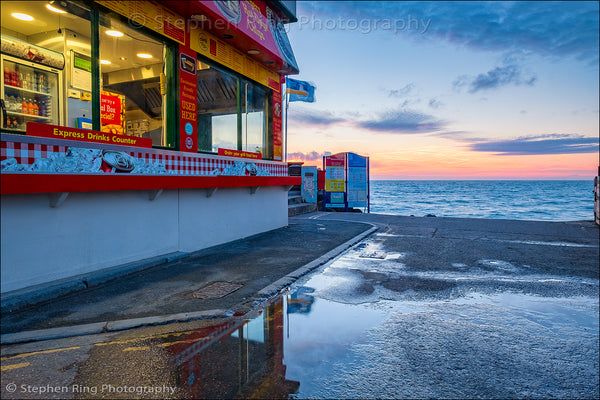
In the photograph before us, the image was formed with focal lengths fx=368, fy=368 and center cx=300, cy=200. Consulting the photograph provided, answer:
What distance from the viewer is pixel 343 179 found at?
1920 cm

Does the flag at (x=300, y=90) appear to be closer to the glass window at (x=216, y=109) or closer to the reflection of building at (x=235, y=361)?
the glass window at (x=216, y=109)

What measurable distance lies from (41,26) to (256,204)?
6.38 meters

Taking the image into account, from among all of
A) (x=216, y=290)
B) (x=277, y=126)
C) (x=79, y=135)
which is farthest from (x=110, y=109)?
(x=277, y=126)

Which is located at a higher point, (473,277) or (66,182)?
(66,182)

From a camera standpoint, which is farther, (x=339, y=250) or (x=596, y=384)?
(x=339, y=250)

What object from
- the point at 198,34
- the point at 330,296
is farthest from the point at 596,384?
the point at 198,34

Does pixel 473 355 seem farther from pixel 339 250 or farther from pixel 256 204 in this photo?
pixel 256 204

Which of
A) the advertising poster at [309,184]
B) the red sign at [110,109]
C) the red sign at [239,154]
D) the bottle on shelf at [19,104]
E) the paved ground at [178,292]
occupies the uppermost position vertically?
the red sign at [110,109]

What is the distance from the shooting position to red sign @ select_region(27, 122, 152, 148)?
5242mm

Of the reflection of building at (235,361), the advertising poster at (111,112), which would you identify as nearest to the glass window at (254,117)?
the advertising poster at (111,112)

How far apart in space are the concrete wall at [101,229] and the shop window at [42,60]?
50.6 inches

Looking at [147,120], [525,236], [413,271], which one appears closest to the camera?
[413,271]

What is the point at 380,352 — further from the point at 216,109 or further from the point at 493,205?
the point at 493,205

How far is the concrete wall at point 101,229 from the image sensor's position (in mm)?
4965
